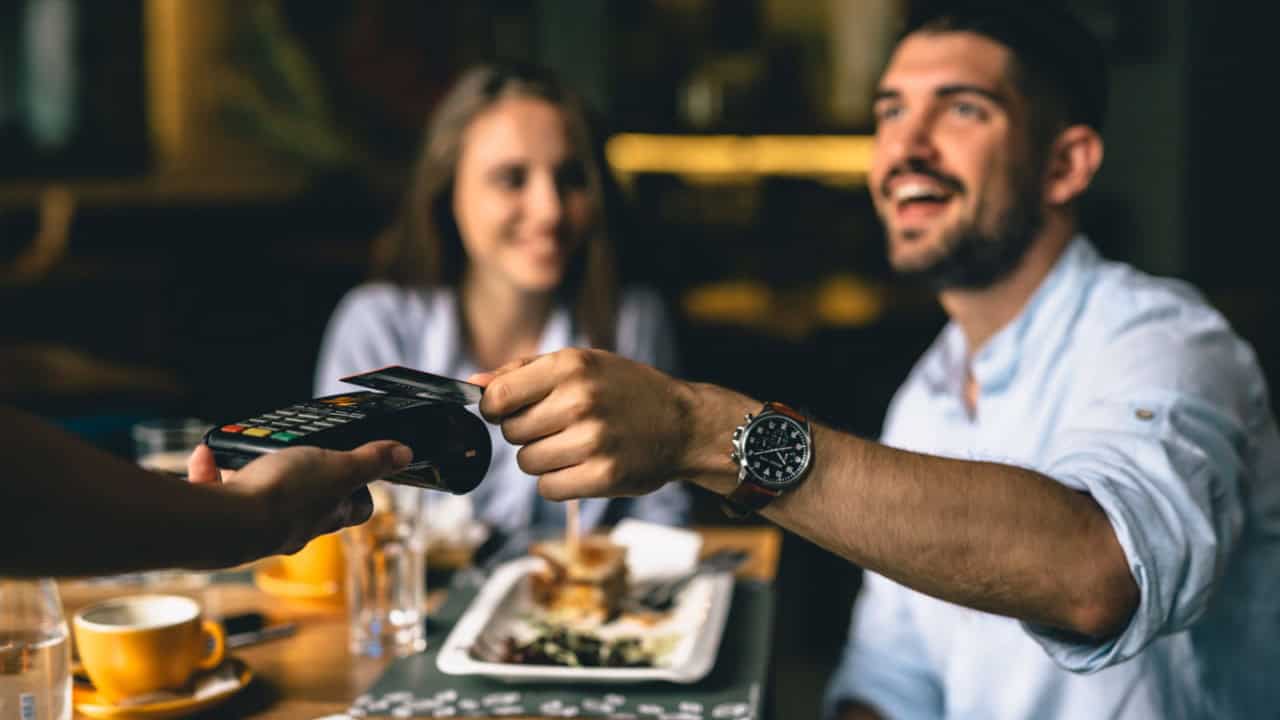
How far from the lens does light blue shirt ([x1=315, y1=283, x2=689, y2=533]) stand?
2.28 meters

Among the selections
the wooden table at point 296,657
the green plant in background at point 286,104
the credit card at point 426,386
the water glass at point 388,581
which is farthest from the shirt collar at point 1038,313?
the green plant in background at point 286,104

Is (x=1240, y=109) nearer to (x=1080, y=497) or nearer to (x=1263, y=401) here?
(x=1263, y=401)

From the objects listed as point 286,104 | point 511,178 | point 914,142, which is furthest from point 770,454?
point 286,104

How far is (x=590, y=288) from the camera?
253 centimetres

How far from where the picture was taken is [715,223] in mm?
4164

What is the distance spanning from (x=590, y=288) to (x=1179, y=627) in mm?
1535

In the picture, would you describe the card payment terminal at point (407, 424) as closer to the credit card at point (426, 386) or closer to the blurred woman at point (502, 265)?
the credit card at point (426, 386)

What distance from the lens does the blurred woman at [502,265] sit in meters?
2.39

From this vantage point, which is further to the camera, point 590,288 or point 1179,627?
point 590,288

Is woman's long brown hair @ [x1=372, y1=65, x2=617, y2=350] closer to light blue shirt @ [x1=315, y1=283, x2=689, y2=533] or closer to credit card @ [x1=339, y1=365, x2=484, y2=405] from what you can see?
Answer: light blue shirt @ [x1=315, y1=283, x2=689, y2=533]

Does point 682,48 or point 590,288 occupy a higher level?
point 682,48

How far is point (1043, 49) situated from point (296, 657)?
122 centimetres

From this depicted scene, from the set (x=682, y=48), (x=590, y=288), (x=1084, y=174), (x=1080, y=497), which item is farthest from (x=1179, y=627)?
(x=682, y=48)

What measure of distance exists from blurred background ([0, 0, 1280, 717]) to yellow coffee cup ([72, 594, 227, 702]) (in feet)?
7.51
